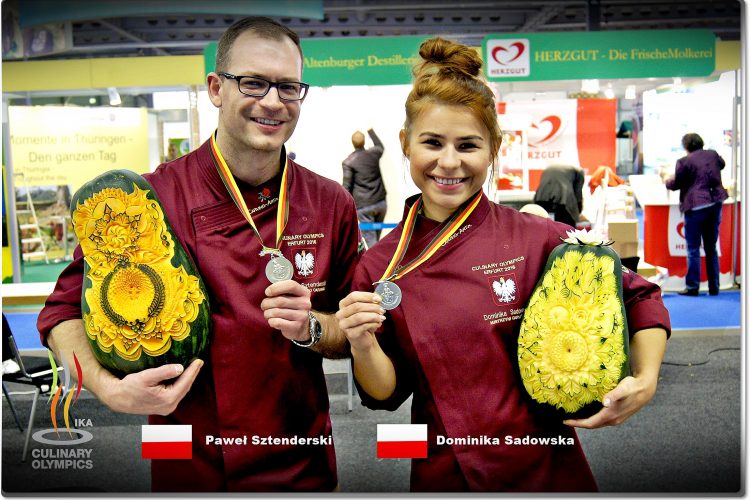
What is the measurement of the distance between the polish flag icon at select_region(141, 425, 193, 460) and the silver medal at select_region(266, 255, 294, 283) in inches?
18.2

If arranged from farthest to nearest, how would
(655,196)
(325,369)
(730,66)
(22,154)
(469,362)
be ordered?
(655,196)
(22,154)
(730,66)
(325,369)
(469,362)

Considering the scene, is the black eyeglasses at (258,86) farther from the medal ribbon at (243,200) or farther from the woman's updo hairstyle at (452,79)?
the woman's updo hairstyle at (452,79)

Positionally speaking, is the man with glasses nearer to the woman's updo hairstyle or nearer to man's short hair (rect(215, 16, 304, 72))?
man's short hair (rect(215, 16, 304, 72))

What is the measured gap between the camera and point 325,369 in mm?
1981

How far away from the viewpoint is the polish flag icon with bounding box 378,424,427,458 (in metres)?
2.01

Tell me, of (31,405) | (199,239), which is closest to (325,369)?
(199,239)

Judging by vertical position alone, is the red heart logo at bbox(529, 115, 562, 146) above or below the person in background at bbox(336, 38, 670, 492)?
above

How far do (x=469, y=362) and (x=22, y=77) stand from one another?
1484 millimetres

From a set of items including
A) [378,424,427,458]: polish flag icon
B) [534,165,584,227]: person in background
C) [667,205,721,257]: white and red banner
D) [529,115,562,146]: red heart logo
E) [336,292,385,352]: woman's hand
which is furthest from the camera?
[529,115,562,146]: red heart logo

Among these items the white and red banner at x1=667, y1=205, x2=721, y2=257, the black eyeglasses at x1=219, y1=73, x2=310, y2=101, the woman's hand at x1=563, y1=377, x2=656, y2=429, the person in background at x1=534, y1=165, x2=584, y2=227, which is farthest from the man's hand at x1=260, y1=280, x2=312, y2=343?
the white and red banner at x1=667, y1=205, x2=721, y2=257

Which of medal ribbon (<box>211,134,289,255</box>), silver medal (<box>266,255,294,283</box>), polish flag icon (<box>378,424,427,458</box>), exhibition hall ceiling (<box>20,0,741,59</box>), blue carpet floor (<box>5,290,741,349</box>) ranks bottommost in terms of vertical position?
polish flag icon (<box>378,424,427,458</box>)

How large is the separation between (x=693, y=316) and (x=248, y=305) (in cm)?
134

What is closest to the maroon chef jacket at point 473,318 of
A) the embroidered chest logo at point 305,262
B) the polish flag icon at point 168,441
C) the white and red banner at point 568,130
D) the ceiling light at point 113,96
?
the embroidered chest logo at point 305,262

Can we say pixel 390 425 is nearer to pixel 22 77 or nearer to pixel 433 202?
pixel 433 202
